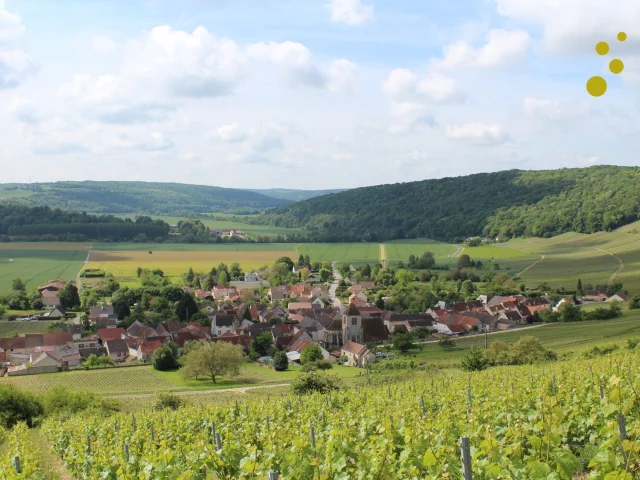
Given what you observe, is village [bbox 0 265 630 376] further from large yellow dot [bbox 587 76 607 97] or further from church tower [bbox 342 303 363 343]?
large yellow dot [bbox 587 76 607 97]

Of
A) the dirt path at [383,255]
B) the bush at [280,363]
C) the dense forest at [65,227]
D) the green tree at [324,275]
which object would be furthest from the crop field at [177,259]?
the bush at [280,363]

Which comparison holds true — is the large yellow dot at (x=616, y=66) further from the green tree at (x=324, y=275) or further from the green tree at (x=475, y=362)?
the green tree at (x=324, y=275)

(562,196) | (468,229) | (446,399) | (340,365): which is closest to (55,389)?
(446,399)

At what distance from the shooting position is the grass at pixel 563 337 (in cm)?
4060

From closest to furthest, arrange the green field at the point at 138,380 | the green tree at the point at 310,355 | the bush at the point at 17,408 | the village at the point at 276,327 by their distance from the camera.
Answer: the bush at the point at 17,408
the green field at the point at 138,380
the green tree at the point at 310,355
the village at the point at 276,327

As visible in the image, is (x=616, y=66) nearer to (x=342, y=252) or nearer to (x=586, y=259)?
(x=586, y=259)

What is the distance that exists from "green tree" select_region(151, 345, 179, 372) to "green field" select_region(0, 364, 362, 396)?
62cm

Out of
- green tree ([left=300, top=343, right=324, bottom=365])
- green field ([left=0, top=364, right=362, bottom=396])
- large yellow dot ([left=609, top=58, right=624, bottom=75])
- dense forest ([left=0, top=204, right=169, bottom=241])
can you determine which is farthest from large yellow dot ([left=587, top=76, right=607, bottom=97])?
dense forest ([left=0, top=204, right=169, bottom=241])

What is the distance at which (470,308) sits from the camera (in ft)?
217

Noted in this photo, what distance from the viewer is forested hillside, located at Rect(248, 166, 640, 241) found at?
11625cm

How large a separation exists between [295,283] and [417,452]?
79.4 metres

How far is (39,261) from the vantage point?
91.6 metres

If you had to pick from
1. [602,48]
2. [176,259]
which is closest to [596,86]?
[602,48]

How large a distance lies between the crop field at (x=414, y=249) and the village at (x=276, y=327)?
89.6 ft
